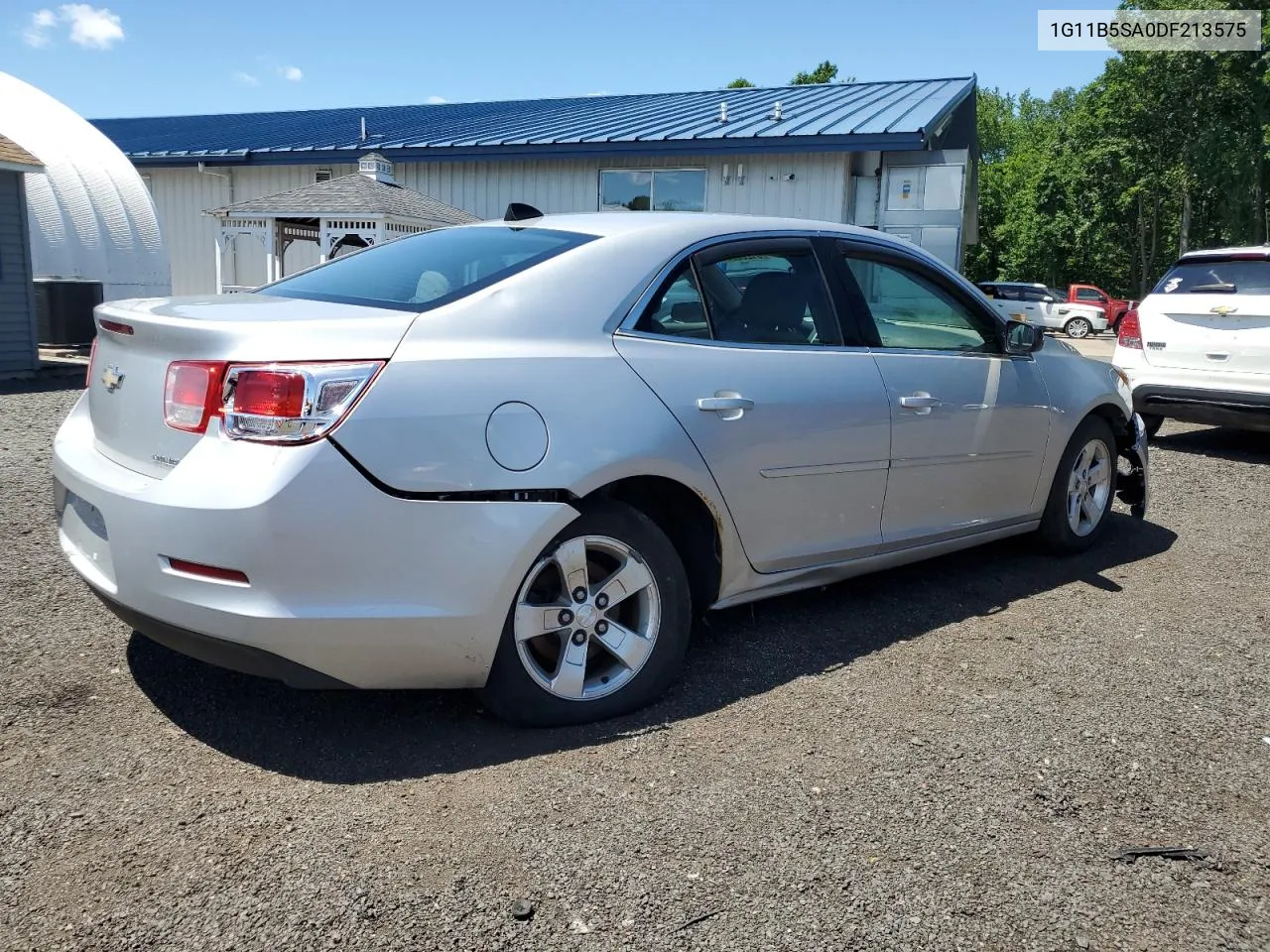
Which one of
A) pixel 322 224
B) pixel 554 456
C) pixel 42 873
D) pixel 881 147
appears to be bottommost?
pixel 42 873

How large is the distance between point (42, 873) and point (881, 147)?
53.2 feet

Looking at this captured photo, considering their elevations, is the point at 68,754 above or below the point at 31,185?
below

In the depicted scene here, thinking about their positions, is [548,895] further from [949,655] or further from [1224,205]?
[1224,205]

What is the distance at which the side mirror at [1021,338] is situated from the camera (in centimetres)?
470

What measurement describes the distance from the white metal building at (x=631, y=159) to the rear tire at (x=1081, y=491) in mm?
11923

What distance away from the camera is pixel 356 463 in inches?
106

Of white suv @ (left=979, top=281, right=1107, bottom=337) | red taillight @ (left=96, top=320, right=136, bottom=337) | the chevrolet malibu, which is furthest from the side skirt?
white suv @ (left=979, top=281, right=1107, bottom=337)

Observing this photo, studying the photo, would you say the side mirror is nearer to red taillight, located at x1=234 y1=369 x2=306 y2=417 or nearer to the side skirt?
the side skirt

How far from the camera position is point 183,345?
2855 mm

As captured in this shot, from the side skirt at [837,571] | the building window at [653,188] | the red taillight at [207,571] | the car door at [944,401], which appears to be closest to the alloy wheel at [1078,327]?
the building window at [653,188]

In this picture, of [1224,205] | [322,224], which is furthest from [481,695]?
[1224,205]

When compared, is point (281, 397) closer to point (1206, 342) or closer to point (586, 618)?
point (586, 618)

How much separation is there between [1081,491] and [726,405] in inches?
110

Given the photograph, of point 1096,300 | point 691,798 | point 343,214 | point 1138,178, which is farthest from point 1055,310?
point 691,798
